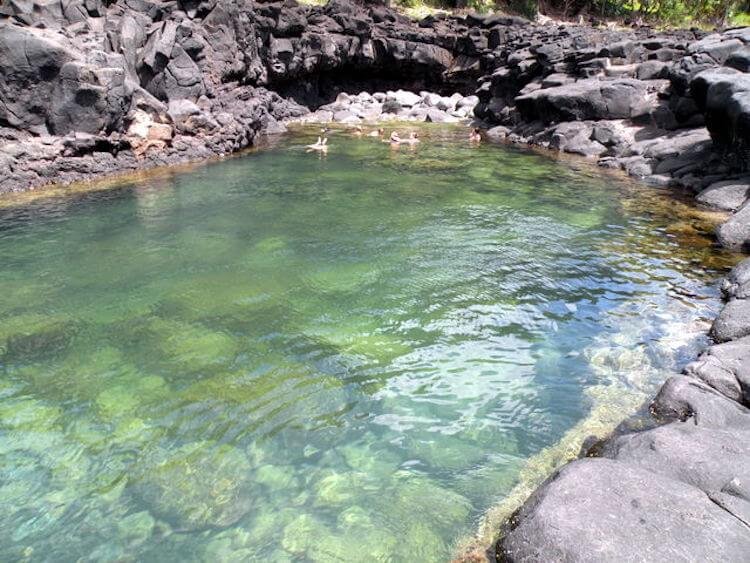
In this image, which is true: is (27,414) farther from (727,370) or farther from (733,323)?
(733,323)

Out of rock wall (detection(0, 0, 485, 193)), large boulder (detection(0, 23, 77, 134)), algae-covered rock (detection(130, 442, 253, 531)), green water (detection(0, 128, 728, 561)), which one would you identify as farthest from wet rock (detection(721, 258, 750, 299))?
large boulder (detection(0, 23, 77, 134))

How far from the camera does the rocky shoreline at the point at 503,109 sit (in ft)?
13.7

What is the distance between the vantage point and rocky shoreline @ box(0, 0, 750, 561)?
4172 millimetres

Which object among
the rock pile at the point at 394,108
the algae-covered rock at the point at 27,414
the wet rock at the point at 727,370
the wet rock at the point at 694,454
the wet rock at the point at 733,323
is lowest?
the rock pile at the point at 394,108

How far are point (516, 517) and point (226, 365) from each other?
4337mm

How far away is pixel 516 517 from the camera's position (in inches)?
182

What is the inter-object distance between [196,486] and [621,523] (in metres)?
3.81

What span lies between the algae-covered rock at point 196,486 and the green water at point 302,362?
0.07 ft

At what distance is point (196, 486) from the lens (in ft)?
17.6

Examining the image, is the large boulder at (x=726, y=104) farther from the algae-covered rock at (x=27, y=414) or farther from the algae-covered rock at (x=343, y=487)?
the algae-covered rock at (x=27, y=414)

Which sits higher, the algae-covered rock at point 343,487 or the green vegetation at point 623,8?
the green vegetation at point 623,8

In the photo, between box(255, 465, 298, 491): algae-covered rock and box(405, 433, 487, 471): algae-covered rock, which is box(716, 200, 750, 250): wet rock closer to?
box(405, 433, 487, 471): algae-covered rock

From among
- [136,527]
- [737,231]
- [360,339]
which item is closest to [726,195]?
[737,231]

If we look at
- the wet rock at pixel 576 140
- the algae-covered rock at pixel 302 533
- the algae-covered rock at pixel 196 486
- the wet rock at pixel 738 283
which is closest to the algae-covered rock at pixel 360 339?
the algae-covered rock at pixel 196 486
